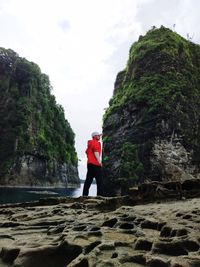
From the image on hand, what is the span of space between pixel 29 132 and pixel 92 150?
77.5m

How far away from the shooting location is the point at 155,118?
3375cm

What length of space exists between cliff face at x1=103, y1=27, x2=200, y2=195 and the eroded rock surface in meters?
24.8

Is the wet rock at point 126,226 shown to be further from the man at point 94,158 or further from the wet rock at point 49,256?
the man at point 94,158

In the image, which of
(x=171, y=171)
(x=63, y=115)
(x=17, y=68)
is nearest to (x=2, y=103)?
(x=17, y=68)

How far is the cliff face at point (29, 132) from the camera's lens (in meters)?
83.6

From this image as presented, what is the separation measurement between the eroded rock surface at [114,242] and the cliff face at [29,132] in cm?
7506

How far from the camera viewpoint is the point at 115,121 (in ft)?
120

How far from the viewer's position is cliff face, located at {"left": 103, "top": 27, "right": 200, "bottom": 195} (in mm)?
32188

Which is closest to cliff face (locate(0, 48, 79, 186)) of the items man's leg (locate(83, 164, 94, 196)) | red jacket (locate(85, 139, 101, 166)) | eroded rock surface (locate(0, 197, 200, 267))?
man's leg (locate(83, 164, 94, 196))

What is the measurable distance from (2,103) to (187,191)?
281 ft

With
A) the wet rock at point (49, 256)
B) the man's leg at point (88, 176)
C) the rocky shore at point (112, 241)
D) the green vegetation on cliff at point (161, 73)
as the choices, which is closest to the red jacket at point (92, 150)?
the man's leg at point (88, 176)

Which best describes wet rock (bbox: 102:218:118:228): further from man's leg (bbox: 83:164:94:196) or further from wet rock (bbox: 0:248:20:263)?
man's leg (bbox: 83:164:94:196)

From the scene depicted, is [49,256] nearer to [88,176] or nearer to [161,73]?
[88,176]

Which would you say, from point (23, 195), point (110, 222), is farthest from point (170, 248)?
point (23, 195)
